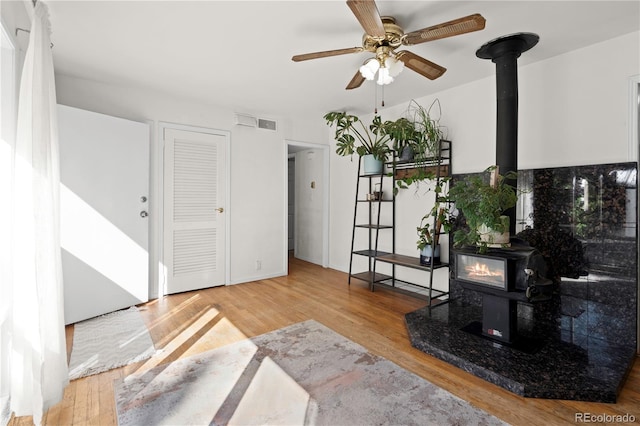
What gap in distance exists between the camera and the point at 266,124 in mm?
4488

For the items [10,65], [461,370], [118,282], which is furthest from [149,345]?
[461,370]

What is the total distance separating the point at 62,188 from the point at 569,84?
14.7 ft

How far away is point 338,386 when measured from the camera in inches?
75.7

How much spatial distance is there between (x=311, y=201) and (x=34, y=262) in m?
4.27

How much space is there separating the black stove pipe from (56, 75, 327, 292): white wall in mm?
2814

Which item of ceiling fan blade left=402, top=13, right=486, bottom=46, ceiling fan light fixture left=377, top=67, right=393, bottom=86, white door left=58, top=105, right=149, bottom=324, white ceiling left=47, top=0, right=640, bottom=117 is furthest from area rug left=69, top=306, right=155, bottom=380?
ceiling fan blade left=402, top=13, right=486, bottom=46

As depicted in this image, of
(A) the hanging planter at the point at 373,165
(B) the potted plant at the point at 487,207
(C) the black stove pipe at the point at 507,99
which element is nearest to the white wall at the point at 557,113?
(C) the black stove pipe at the point at 507,99

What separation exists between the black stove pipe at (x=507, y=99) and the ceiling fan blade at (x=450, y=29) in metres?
0.91

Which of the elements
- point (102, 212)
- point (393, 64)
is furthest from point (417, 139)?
point (102, 212)

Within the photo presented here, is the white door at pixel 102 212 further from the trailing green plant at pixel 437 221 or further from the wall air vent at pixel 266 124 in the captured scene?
the trailing green plant at pixel 437 221

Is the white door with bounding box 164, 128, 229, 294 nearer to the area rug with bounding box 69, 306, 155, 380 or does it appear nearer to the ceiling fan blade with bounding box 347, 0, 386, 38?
the area rug with bounding box 69, 306, 155, 380

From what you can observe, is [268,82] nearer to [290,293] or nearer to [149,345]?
[290,293]

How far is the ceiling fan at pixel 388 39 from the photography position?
5.57ft

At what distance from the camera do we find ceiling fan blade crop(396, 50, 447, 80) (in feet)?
7.41
